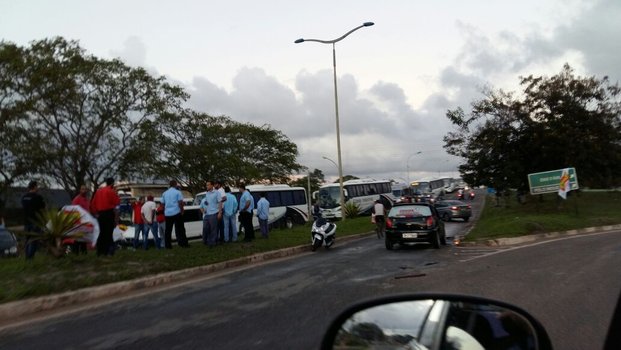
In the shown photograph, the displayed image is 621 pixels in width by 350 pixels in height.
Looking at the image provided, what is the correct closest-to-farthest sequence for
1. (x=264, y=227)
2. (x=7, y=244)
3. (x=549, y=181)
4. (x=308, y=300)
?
(x=308, y=300)
(x=7, y=244)
(x=264, y=227)
(x=549, y=181)

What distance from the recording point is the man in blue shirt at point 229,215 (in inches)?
592

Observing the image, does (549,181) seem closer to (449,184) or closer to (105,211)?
(105,211)

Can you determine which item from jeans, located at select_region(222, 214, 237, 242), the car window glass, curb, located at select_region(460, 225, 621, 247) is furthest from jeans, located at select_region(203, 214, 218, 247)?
curb, located at select_region(460, 225, 621, 247)

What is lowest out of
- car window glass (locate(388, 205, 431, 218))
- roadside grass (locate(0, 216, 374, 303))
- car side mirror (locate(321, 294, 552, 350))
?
roadside grass (locate(0, 216, 374, 303))

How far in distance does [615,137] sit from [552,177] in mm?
5983

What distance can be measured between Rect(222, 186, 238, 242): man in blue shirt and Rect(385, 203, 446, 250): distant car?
4799mm

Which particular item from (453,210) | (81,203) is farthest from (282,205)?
(81,203)

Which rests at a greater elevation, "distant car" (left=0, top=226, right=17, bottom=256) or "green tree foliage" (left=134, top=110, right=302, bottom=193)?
"green tree foliage" (left=134, top=110, right=302, bottom=193)

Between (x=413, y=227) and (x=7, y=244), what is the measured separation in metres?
12.3

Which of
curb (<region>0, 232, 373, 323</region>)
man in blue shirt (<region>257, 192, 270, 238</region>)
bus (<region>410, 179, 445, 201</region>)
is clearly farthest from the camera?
bus (<region>410, 179, 445, 201</region>)

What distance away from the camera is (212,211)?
1423cm

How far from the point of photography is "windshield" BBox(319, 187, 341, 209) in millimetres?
38094

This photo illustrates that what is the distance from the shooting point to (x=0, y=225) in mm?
15562

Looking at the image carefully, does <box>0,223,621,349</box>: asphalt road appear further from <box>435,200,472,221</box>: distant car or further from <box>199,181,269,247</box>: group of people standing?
<box>435,200,472,221</box>: distant car
